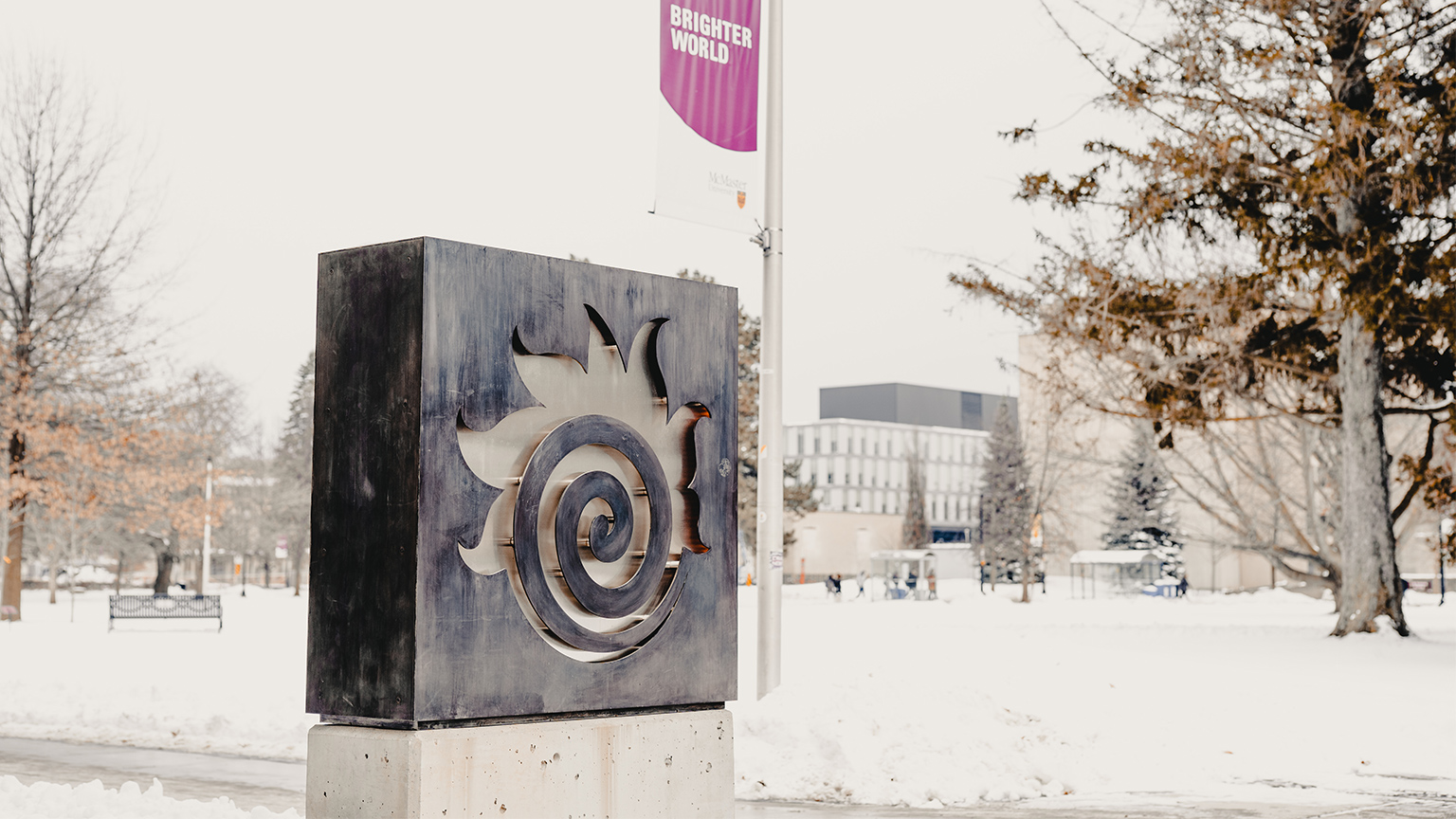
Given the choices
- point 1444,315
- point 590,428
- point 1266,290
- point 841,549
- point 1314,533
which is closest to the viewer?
point 590,428

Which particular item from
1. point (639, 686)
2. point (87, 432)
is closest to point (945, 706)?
point (639, 686)

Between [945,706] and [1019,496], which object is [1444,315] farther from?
[1019,496]

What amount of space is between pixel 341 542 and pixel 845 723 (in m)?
6.36

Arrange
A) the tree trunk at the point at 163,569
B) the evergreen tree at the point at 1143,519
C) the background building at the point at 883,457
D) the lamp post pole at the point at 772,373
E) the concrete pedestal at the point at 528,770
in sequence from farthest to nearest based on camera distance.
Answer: the background building at the point at 883,457
the evergreen tree at the point at 1143,519
the tree trunk at the point at 163,569
the lamp post pole at the point at 772,373
the concrete pedestal at the point at 528,770

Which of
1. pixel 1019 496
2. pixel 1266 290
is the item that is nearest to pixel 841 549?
pixel 1019 496

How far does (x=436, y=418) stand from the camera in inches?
233

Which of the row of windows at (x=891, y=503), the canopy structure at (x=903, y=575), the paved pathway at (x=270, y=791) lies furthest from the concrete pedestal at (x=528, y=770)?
the row of windows at (x=891, y=503)

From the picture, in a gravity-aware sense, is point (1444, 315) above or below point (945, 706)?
above

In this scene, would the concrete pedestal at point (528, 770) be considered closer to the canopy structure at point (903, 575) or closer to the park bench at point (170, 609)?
the park bench at point (170, 609)

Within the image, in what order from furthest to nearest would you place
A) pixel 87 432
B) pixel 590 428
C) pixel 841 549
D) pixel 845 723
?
pixel 841 549 < pixel 87 432 < pixel 845 723 < pixel 590 428

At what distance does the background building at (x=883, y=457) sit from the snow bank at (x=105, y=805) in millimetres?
114227

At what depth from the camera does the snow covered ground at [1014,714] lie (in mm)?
10734

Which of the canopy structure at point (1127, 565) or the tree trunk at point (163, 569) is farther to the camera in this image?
the canopy structure at point (1127, 565)

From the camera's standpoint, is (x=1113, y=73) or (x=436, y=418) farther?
(x=1113, y=73)
